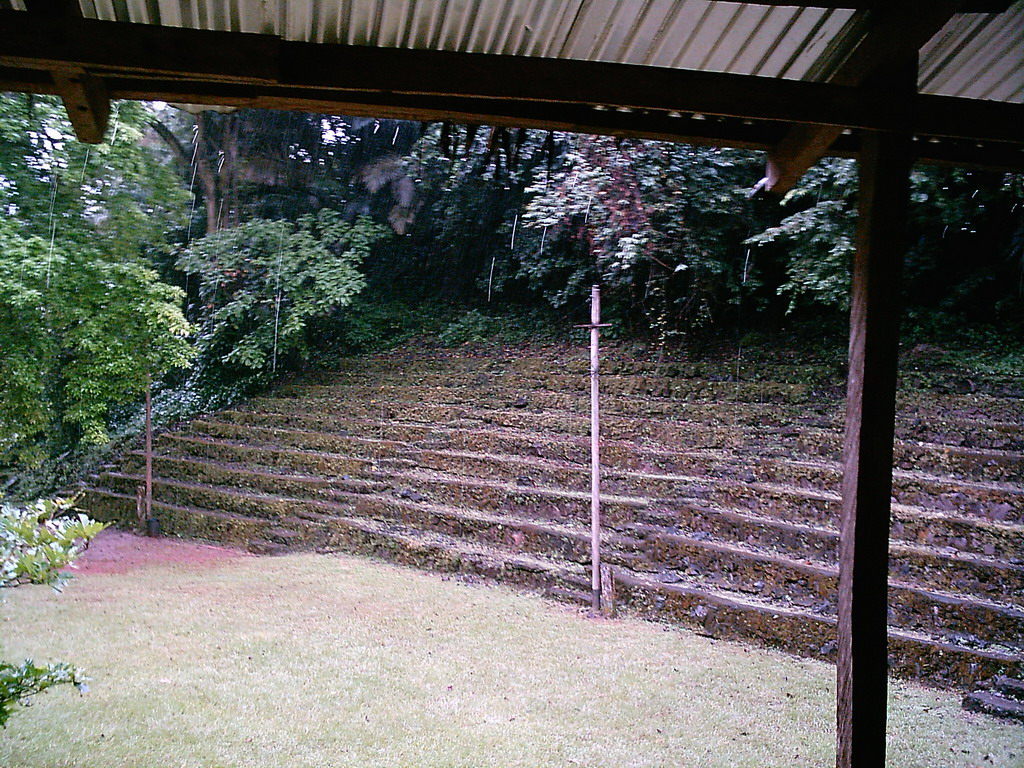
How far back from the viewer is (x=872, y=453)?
1.78 metres

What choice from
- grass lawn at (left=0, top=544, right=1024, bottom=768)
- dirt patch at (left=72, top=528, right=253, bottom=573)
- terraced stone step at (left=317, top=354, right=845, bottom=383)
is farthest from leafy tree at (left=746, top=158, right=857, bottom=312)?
dirt patch at (left=72, top=528, right=253, bottom=573)

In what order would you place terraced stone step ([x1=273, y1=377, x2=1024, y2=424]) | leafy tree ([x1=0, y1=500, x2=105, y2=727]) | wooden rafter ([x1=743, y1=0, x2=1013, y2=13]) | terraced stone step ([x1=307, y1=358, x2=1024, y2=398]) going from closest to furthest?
wooden rafter ([x1=743, y1=0, x2=1013, y2=13]) → leafy tree ([x1=0, y1=500, x2=105, y2=727]) → terraced stone step ([x1=273, y1=377, x2=1024, y2=424]) → terraced stone step ([x1=307, y1=358, x2=1024, y2=398])

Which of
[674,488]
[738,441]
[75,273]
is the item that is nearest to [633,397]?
[738,441]

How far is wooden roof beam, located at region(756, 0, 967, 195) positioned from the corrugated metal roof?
0.04 metres

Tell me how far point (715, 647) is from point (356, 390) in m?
6.10

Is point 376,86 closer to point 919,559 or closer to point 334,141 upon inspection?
point 919,559

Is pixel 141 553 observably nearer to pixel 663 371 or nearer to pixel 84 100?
pixel 663 371

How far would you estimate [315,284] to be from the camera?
9.55 metres

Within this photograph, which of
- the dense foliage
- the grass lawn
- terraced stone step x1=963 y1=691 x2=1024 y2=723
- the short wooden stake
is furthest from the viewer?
the dense foliage

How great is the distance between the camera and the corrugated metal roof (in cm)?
169

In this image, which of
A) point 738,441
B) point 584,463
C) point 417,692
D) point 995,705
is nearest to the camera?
point 995,705

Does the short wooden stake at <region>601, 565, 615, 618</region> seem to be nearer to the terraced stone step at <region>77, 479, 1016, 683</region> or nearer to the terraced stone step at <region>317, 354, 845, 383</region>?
the terraced stone step at <region>77, 479, 1016, 683</region>

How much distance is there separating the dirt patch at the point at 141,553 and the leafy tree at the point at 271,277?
2.90 m

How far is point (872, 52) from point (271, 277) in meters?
8.84
